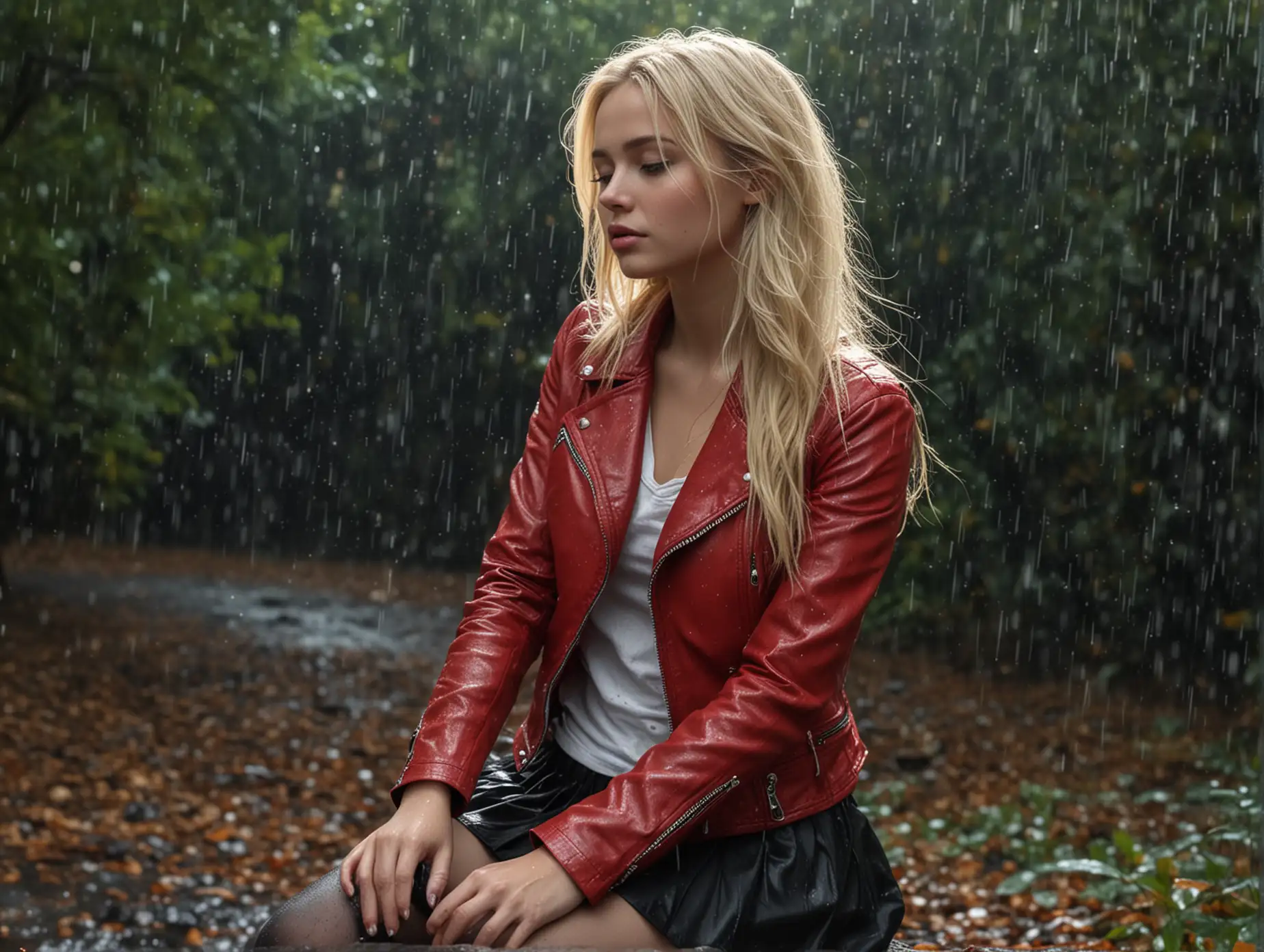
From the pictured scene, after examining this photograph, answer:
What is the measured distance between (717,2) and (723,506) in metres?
6.48

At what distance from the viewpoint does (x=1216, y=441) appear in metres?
6.13

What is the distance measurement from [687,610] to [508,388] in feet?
23.7

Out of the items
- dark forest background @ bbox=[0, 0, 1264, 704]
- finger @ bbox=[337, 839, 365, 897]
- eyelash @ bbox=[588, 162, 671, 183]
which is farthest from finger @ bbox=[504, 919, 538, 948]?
dark forest background @ bbox=[0, 0, 1264, 704]

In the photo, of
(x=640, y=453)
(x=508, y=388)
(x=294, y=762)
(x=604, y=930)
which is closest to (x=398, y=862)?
(x=604, y=930)

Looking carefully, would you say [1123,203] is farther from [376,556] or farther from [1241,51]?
[376,556]

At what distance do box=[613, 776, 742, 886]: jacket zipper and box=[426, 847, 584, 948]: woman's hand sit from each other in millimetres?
78

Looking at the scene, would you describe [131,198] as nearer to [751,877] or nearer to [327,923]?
[327,923]

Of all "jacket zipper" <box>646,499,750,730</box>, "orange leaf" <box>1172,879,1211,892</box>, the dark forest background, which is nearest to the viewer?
"jacket zipper" <box>646,499,750,730</box>

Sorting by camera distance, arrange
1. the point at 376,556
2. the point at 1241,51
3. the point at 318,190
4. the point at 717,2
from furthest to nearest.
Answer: the point at 376,556 < the point at 318,190 < the point at 717,2 < the point at 1241,51

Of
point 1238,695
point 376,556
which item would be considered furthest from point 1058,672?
point 376,556

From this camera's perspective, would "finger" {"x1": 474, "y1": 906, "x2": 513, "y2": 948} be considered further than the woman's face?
No

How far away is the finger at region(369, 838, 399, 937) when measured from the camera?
1.65m

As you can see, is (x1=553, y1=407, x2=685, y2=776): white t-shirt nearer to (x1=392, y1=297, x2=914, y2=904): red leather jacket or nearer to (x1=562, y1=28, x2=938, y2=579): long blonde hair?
(x1=392, y1=297, x2=914, y2=904): red leather jacket

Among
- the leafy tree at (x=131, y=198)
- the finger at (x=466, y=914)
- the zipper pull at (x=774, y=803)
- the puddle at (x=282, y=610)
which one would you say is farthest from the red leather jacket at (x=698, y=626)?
the puddle at (x=282, y=610)
